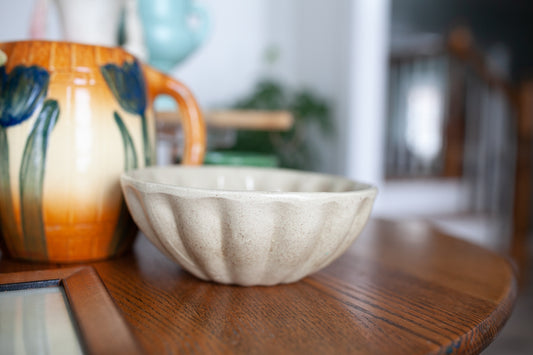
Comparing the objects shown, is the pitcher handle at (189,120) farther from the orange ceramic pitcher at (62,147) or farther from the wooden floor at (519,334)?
the wooden floor at (519,334)

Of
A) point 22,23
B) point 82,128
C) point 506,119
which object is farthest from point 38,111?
point 506,119

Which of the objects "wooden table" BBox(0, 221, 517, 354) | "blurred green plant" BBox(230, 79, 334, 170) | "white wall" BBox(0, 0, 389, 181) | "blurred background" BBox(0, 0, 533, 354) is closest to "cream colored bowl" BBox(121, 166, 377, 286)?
"wooden table" BBox(0, 221, 517, 354)

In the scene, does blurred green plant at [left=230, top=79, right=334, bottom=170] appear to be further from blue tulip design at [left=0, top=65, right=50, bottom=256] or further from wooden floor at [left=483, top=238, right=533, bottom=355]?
blue tulip design at [left=0, top=65, right=50, bottom=256]

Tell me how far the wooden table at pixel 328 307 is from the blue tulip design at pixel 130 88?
0.12 metres

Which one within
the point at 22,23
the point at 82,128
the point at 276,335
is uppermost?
the point at 22,23

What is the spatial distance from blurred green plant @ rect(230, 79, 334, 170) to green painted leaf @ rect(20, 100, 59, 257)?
1456mm

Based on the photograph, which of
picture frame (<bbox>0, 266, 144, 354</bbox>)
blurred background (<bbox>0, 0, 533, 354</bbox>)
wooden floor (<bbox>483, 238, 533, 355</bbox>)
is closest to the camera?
picture frame (<bbox>0, 266, 144, 354</bbox>)

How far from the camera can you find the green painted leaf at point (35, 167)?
348 millimetres

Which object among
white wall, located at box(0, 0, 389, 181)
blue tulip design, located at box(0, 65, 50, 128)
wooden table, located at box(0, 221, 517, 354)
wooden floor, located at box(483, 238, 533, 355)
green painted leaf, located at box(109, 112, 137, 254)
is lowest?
wooden floor, located at box(483, 238, 533, 355)

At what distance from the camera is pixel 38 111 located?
13.7 inches

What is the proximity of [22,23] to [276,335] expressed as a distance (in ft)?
5.64

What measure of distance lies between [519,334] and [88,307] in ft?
7.17

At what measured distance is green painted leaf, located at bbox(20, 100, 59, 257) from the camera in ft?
1.14

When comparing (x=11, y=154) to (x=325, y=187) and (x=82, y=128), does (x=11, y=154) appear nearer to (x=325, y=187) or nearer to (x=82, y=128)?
(x=82, y=128)
